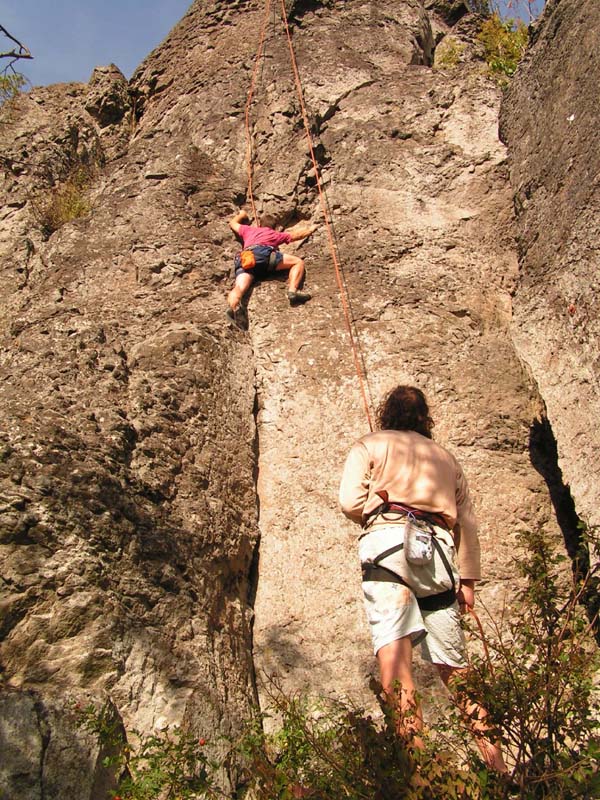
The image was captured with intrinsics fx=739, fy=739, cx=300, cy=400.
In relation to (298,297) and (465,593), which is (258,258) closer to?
(298,297)


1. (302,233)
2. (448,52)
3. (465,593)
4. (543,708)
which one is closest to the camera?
(543,708)

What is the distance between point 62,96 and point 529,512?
24.2 ft

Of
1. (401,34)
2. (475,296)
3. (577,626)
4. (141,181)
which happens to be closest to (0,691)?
(577,626)

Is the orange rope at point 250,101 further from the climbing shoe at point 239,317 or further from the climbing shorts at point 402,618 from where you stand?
the climbing shorts at point 402,618

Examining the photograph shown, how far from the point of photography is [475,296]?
5.30 m

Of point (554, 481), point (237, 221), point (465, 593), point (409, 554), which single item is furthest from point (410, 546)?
point (237, 221)

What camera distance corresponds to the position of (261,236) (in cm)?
582

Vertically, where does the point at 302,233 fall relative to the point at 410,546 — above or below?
above

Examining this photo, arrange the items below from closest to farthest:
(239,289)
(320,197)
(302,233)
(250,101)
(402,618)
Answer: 1. (402,618)
2. (239,289)
3. (302,233)
4. (320,197)
5. (250,101)

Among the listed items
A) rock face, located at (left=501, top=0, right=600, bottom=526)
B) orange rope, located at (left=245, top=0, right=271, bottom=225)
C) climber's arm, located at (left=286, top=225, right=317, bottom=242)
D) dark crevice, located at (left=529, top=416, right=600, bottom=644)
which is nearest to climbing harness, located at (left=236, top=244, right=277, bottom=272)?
climber's arm, located at (left=286, top=225, right=317, bottom=242)

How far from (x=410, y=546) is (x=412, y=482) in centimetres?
32

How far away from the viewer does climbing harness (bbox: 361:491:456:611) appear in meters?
3.01

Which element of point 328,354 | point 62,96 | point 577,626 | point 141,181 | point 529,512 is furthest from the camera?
point 62,96

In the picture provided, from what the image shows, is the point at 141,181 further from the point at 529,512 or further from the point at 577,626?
the point at 577,626
